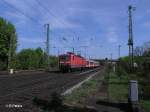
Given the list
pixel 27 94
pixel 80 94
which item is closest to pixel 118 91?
pixel 80 94

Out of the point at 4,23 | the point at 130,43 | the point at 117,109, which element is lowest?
the point at 117,109

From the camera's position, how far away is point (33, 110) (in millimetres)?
13852

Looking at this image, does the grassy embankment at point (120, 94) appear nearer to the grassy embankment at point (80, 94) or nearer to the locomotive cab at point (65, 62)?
the grassy embankment at point (80, 94)

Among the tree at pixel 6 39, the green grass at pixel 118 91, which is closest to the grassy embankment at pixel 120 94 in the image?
the green grass at pixel 118 91

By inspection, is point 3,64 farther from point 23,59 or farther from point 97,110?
point 97,110

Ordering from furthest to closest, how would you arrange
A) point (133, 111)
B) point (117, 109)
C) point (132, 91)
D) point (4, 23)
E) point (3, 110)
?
point (4, 23) < point (132, 91) < point (117, 109) < point (133, 111) < point (3, 110)

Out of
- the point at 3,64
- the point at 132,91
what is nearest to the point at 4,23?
the point at 3,64

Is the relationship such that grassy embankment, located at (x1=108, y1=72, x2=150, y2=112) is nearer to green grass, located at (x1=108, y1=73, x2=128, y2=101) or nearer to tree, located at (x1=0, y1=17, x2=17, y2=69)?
green grass, located at (x1=108, y1=73, x2=128, y2=101)

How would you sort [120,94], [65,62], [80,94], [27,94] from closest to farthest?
[27,94], [80,94], [120,94], [65,62]

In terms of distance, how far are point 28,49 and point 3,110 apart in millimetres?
108139

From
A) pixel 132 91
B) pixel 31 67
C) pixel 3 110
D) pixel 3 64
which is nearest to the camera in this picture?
pixel 3 110

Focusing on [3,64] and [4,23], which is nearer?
[3,64]

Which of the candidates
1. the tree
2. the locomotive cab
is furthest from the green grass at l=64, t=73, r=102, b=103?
the tree

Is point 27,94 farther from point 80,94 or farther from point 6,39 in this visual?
point 6,39
